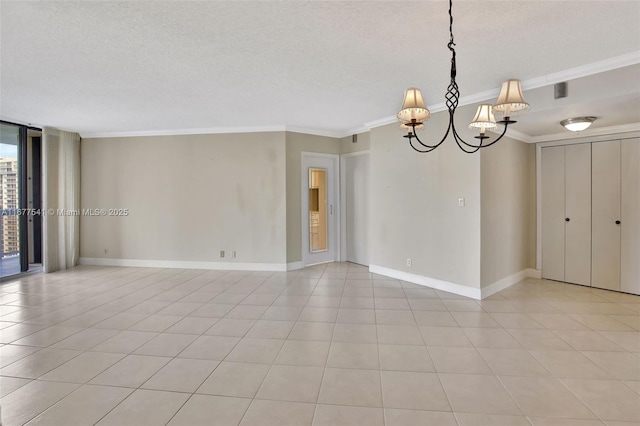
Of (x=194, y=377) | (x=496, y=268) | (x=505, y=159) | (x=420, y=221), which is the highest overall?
(x=505, y=159)

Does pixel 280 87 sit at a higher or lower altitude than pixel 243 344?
higher

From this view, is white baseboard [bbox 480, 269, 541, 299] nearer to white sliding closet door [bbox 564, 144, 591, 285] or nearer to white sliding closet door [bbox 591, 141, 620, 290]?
white sliding closet door [bbox 564, 144, 591, 285]

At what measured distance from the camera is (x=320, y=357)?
2496 mm

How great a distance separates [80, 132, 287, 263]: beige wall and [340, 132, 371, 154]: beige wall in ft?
4.20

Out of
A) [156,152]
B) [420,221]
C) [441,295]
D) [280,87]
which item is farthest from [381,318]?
[156,152]

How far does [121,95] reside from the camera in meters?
3.79

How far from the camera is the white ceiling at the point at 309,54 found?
2119 mm

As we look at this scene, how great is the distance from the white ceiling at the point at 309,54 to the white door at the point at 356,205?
162 cm

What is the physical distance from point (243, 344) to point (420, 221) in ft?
9.73

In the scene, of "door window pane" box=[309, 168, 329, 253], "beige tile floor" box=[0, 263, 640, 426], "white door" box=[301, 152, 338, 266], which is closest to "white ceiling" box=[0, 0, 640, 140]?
"white door" box=[301, 152, 338, 266]

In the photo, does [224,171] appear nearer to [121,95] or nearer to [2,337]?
[121,95]

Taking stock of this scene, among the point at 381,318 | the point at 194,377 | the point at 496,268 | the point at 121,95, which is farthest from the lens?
the point at 496,268

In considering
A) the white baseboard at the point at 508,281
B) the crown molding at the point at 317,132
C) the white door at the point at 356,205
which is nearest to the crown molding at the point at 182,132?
the crown molding at the point at 317,132

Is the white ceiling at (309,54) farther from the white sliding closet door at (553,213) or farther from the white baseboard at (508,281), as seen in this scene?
the white baseboard at (508,281)
